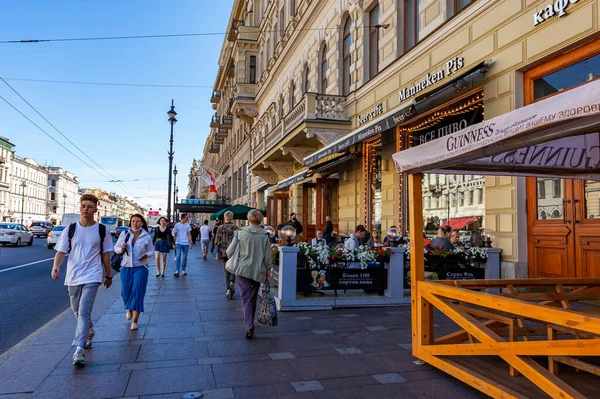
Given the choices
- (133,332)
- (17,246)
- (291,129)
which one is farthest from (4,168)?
(133,332)

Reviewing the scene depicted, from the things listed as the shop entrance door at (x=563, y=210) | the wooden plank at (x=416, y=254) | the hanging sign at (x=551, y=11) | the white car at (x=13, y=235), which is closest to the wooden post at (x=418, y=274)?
the wooden plank at (x=416, y=254)

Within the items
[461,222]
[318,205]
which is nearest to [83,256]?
[461,222]

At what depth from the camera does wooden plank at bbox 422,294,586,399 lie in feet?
10.7

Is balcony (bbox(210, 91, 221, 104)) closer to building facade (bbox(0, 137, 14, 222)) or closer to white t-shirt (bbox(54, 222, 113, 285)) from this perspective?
building facade (bbox(0, 137, 14, 222))

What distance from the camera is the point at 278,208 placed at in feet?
87.5

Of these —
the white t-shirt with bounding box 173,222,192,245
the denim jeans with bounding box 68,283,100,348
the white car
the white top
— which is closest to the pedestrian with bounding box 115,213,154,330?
the white top

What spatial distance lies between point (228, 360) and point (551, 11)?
24.3ft

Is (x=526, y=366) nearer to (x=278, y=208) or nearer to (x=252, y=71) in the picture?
(x=278, y=208)

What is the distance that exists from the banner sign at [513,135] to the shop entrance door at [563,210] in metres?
2.39

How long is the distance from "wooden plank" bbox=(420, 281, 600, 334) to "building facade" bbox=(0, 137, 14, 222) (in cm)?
9478

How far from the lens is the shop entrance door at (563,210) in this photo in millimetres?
7406

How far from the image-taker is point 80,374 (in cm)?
459

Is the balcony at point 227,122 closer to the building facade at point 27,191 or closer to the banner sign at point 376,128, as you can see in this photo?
the banner sign at point 376,128

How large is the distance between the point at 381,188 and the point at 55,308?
8979 mm
